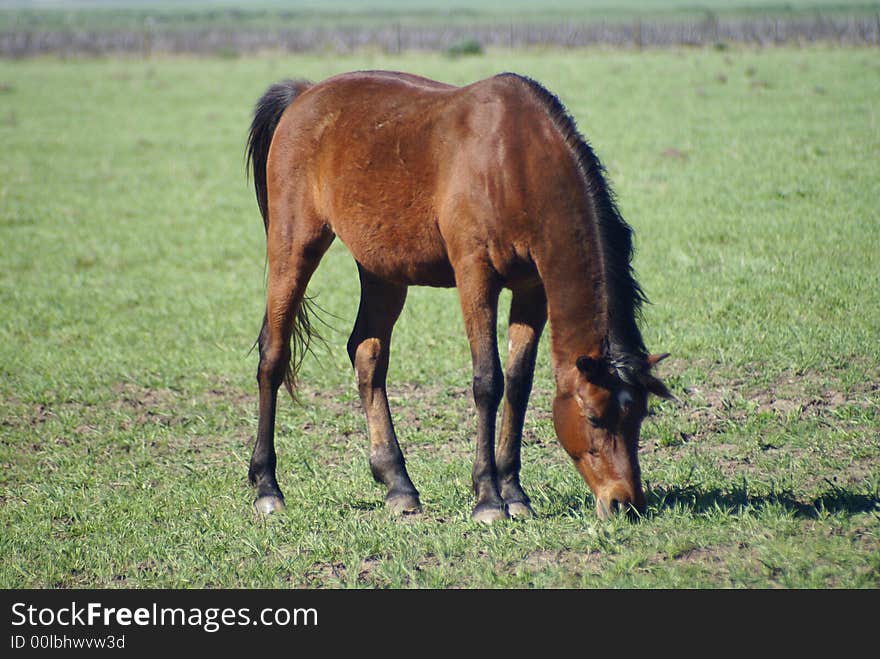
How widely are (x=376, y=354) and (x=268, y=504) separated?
1.10m

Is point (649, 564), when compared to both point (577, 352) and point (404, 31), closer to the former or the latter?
point (577, 352)

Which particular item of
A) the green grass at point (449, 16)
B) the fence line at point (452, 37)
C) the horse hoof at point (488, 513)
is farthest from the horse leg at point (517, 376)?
the green grass at point (449, 16)

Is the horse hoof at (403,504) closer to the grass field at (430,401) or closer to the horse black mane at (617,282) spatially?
the grass field at (430,401)

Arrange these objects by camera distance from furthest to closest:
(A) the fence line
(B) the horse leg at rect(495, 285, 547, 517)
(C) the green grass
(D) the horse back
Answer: (C) the green grass → (A) the fence line → (B) the horse leg at rect(495, 285, 547, 517) → (D) the horse back

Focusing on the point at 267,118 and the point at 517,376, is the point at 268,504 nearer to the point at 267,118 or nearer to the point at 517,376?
the point at 517,376

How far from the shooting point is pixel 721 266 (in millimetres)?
9898

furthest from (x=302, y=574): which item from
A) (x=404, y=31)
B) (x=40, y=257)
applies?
(x=404, y=31)

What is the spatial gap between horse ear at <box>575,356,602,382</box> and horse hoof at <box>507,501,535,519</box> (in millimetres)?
936

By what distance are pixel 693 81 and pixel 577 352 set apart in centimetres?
1999

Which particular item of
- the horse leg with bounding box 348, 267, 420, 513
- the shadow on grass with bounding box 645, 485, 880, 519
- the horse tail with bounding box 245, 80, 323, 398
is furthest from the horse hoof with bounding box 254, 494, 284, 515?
the shadow on grass with bounding box 645, 485, 880, 519

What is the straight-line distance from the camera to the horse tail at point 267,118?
6613mm

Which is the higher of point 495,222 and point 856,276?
point 495,222

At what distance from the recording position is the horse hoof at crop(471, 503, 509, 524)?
16.7 feet

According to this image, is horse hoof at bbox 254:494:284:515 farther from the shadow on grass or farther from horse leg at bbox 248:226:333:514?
the shadow on grass
